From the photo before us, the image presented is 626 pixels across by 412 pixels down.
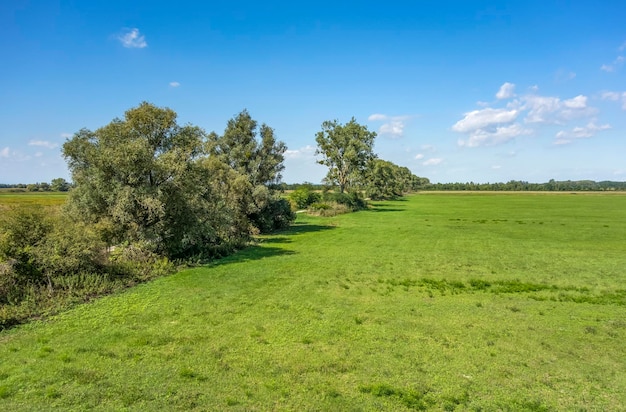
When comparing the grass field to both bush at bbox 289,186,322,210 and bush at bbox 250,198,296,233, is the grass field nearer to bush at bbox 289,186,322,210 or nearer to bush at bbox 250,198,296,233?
bush at bbox 250,198,296,233

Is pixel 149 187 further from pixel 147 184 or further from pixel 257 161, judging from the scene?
pixel 257 161

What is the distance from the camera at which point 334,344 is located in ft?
29.7

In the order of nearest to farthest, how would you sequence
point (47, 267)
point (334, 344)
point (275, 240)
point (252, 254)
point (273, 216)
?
1. point (334, 344)
2. point (47, 267)
3. point (252, 254)
4. point (275, 240)
5. point (273, 216)

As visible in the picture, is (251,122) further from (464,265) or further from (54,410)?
(54,410)

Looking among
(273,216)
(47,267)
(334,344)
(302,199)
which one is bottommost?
(334,344)

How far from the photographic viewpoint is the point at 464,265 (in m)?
18.9

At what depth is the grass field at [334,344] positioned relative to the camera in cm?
670

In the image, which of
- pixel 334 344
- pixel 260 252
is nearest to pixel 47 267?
pixel 334 344

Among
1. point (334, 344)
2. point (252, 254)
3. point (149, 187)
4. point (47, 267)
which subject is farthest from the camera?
point (252, 254)

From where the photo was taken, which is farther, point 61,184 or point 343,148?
point 343,148

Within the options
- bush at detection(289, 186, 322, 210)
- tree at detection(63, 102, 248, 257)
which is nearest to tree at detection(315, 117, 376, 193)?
bush at detection(289, 186, 322, 210)

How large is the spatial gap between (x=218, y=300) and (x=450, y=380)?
792 cm

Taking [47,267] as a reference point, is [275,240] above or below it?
below

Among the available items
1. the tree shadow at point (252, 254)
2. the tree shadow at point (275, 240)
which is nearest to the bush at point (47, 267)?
the tree shadow at point (252, 254)
